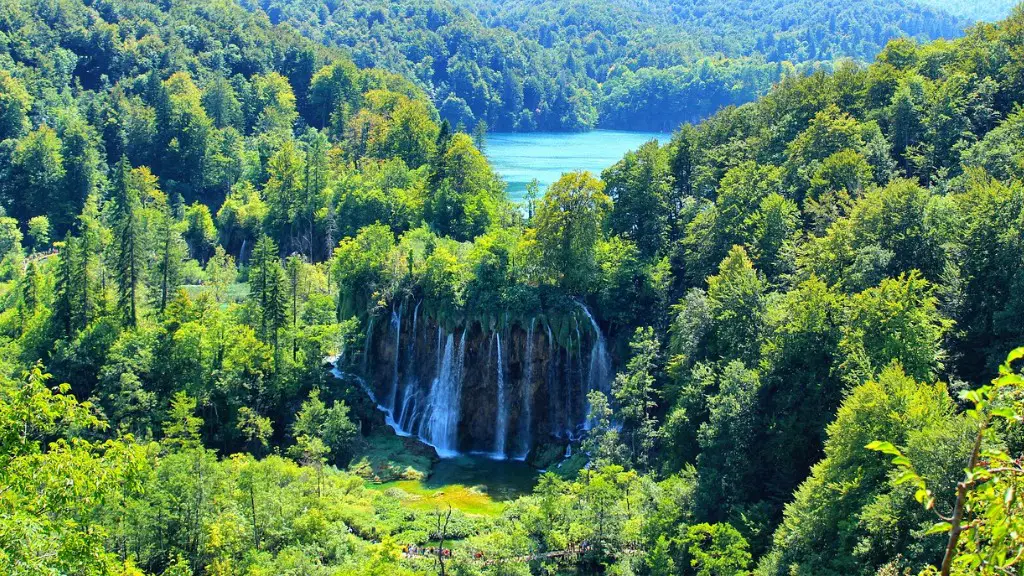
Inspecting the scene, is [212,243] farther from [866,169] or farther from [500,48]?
[500,48]

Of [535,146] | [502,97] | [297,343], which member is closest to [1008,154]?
[297,343]

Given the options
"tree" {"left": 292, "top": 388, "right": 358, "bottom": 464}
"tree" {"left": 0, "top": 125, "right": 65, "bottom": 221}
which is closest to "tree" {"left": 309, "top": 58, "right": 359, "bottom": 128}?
"tree" {"left": 0, "top": 125, "right": 65, "bottom": 221}

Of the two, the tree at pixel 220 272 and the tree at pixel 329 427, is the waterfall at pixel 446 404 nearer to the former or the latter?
the tree at pixel 329 427

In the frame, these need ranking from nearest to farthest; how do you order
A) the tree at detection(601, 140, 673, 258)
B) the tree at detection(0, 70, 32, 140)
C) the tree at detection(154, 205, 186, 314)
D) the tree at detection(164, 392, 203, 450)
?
the tree at detection(164, 392, 203, 450) → the tree at detection(601, 140, 673, 258) → the tree at detection(154, 205, 186, 314) → the tree at detection(0, 70, 32, 140)

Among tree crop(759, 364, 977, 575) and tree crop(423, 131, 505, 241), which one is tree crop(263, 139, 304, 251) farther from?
tree crop(759, 364, 977, 575)

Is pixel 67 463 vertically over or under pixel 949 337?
over

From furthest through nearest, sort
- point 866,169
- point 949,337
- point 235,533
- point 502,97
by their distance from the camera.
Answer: point 502,97, point 866,169, point 949,337, point 235,533

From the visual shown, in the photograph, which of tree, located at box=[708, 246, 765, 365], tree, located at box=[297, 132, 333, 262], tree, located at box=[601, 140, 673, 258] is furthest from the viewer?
tree, located at box=[297, 132, 333, 262]

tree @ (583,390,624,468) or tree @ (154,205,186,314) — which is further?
tree @ (154,205,186,314)
